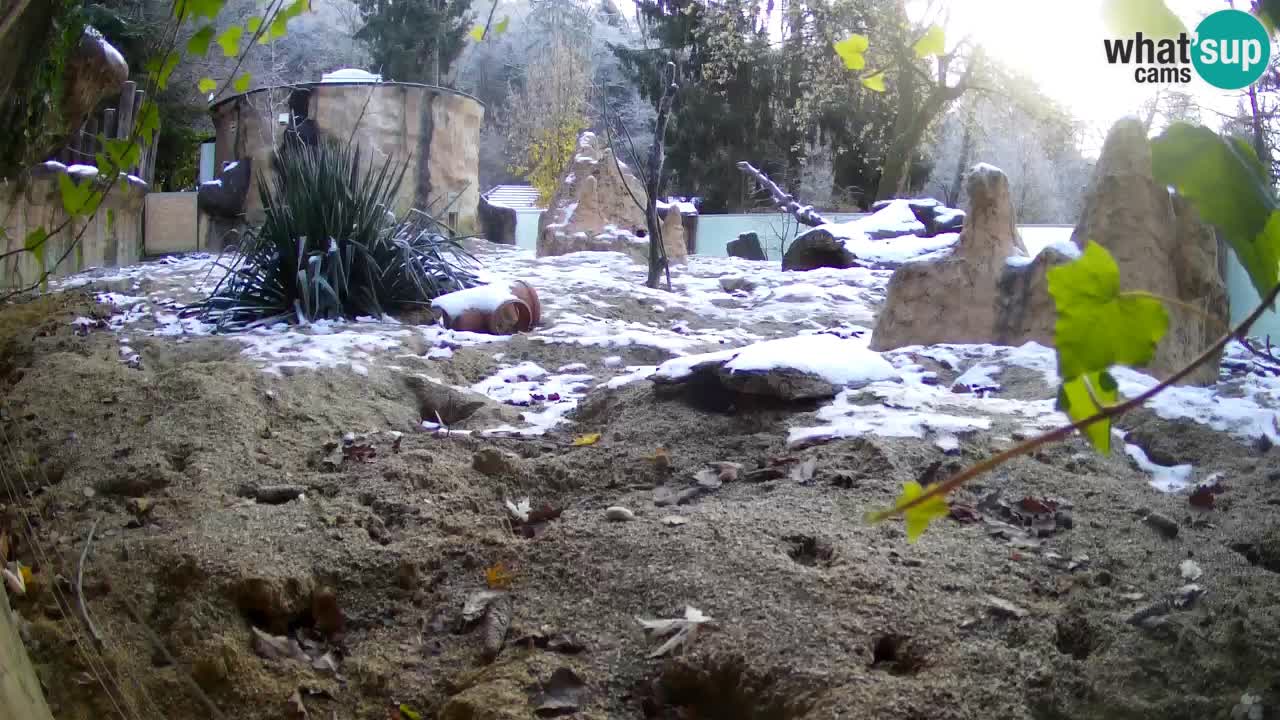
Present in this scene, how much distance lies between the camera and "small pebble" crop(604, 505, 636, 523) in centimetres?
238

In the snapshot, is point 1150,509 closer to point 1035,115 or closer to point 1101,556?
point 1101,556

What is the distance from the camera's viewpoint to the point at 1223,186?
0.53 meters

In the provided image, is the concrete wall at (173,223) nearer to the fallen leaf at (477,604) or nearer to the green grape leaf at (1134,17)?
the fallen leaf at (477,604)

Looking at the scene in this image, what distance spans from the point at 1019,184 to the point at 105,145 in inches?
686

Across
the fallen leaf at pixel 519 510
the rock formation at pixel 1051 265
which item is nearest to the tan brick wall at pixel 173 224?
the rock formation at pixel 1051 265

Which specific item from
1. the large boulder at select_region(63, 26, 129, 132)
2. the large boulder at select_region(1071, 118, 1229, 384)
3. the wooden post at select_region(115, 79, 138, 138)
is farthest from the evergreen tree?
the large boulder at select_region(1071, 118, 1229, 384)

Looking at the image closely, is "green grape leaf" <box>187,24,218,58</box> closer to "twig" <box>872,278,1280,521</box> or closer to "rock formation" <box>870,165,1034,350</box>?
"twig" <box>872,278,1280,521</box>

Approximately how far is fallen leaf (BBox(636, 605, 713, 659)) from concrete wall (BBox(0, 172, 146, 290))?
314 centimetres

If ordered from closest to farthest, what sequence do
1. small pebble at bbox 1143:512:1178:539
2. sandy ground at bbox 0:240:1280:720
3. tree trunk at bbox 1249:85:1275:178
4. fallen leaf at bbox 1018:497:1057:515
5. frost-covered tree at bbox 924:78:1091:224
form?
sandy ground at bbox 0:240:1280:720, small pebble at bbox 1143:512:1178:539, fallen leaf at bbox 1018:497:1057:515, tree trunk at bbox 1249:85:1275:178, frost-covered tree at bbox 924:78:1091:224

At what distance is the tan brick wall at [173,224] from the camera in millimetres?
11617

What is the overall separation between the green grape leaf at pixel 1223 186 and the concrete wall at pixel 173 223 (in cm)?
1239

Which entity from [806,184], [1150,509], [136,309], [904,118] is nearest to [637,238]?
[136,309]

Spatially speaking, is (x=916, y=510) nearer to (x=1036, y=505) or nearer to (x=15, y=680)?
(x=15, y=680)

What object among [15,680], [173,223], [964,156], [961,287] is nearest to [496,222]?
[173,223]
